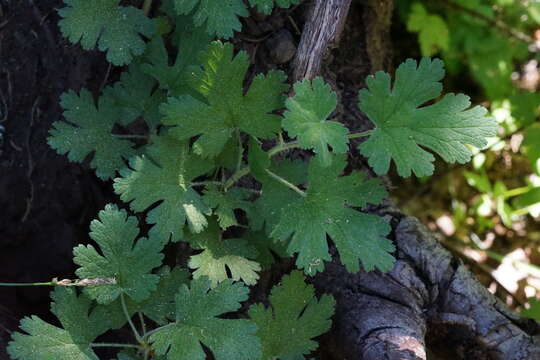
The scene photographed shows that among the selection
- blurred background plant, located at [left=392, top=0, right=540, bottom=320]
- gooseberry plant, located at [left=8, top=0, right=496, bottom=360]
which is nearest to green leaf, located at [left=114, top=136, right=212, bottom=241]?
gooseberry plant, located at [left=8, top=0, right=496, bottom=360]

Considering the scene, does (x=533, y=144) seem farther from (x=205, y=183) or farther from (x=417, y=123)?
(x=205, y=183)

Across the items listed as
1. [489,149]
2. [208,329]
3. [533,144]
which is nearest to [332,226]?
[208,329]

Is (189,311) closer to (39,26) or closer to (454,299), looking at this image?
(454,299)

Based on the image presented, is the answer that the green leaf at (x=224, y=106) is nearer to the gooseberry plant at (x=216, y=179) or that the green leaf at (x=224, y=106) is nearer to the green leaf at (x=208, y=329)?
the gooseberry plant at (x=216, y=179)

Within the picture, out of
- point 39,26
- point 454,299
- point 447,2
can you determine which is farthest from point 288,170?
point 447,2

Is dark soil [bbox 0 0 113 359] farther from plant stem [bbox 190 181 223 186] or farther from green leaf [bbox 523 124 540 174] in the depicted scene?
green leaf [bbox 523 124 540 174]
